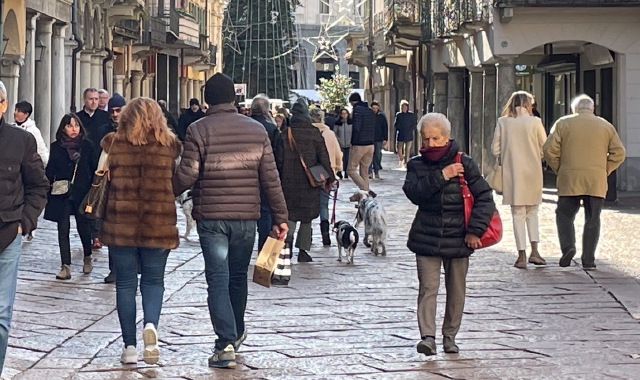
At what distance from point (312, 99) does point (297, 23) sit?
27321mm

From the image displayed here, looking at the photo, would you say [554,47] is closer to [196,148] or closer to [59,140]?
[59,140]

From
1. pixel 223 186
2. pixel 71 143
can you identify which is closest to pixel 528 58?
pixel 71 143

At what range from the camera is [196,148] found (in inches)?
314

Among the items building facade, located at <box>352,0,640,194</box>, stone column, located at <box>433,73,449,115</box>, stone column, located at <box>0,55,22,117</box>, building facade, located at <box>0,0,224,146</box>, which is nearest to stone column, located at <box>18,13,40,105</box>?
building facade, located at <box>0,0,224,146</box>

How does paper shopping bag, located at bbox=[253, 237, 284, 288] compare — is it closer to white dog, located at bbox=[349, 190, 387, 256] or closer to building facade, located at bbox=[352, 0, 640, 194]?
white dog, located at bbox=[349, 190, 387, 256]

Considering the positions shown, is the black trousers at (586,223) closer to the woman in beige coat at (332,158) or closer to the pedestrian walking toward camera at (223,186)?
the woman in beige coat at (332,158)

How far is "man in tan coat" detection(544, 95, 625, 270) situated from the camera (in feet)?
40.7

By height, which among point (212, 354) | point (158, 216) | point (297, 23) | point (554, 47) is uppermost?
point (297, 23)

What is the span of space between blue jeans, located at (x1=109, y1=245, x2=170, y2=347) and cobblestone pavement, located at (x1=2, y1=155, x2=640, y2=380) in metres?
0.27

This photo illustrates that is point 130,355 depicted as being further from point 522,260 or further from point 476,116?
point 476,116

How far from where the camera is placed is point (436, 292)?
332 inches

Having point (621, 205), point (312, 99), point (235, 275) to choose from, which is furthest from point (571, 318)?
point (312, 99)

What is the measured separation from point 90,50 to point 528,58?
36.5 ft

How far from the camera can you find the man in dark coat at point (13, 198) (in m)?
6.78
